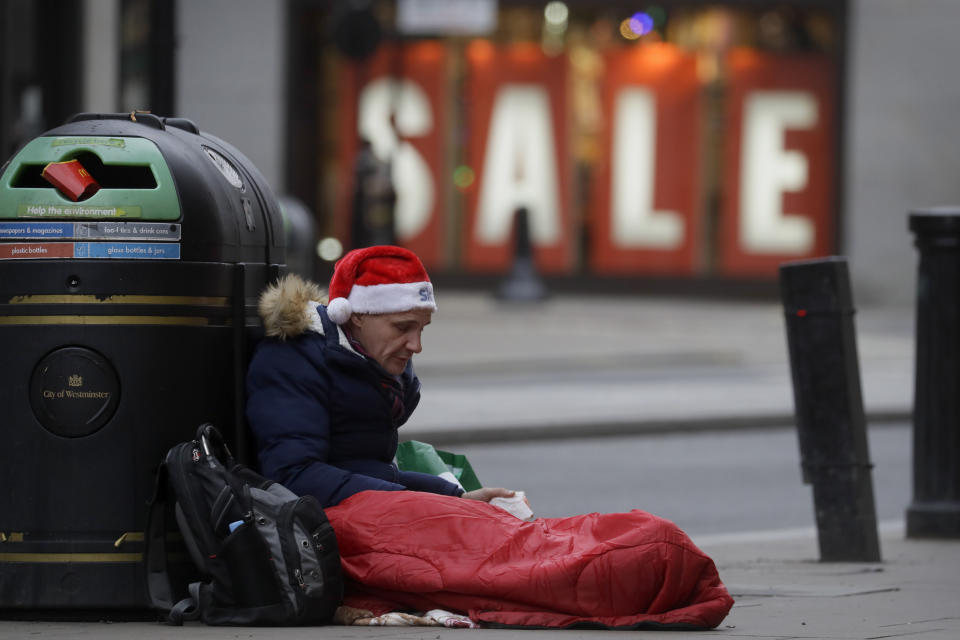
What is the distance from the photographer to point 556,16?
25.3 meters

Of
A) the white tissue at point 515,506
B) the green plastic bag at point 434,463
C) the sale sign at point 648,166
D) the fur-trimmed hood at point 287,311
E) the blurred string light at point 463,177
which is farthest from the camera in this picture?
the blurred string light at point 463,177

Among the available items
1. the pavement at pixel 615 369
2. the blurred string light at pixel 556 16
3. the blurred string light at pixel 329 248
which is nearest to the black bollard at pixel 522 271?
the pavement at pixel 615 369

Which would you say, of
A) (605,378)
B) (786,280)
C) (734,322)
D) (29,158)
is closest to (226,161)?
(29,158)

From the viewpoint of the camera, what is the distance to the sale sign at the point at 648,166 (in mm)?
25359

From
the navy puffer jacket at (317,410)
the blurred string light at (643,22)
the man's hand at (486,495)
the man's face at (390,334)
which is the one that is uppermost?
the blurred string light at (643,22)

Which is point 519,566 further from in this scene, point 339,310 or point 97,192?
point 97,192

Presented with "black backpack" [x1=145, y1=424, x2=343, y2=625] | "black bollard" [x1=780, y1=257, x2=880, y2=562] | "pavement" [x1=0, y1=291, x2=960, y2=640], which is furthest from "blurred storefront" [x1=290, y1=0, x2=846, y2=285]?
"black backpack" [x1=145, y1=424, x2=343, y2=625]

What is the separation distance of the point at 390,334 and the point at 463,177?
2021 centimetres

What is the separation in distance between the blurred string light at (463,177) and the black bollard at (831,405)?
722 inches

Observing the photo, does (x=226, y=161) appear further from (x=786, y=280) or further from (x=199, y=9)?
(x=199, y=9)

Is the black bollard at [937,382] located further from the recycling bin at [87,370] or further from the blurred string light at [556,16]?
the blurred string light at [556,16]

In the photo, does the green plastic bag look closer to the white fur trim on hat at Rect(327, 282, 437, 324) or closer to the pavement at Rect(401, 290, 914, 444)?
the white fur trim on hat at Rect(327, 282, 437, 324)

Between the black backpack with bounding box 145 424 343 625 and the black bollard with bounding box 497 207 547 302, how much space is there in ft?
58.4

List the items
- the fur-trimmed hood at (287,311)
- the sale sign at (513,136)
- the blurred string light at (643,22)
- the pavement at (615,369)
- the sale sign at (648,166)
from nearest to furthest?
the fur-trimmed hood at (287,311) → the pavement at (615,369) → the blurred string light at (643,22) → the sale sign at (648,166) → the sale sign at (513,136)
